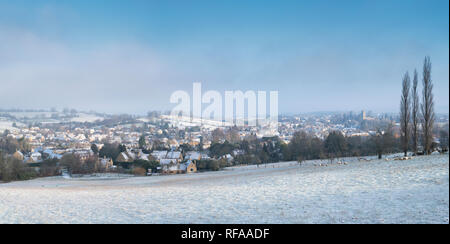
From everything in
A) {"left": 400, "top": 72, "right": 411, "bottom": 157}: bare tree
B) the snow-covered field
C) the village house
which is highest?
{"left": 400, "top": 72, "right": 411, "bottom": 157}: bare tree

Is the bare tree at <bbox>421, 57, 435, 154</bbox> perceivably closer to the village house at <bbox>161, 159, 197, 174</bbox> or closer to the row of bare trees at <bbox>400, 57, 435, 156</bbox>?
the row of bare trees at <bbox>400, 57, 435, 156</bbox>

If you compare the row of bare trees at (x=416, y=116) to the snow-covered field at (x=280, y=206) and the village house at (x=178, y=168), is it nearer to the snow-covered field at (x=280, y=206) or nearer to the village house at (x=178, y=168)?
the snow-covered field at (x=280, y=206)

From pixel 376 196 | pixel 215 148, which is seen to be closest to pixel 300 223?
pixel 376 196

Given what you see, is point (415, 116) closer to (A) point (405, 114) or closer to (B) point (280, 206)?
(A) point (405, 114)

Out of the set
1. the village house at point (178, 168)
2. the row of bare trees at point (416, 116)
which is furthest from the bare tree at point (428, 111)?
the village house at point (178, 168)

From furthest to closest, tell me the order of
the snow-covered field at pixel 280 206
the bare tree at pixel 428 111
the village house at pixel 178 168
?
1. the village house at pixel 178 168
2. the bare tree at pixel 428 111
3. the snow-covered field at pixel 280 206

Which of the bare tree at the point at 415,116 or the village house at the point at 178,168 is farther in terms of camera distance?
the village house at the point at 178,168

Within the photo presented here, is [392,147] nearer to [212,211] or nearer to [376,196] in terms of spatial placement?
[376,196]

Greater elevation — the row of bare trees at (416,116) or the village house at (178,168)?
the row of bare trees at (416,116)

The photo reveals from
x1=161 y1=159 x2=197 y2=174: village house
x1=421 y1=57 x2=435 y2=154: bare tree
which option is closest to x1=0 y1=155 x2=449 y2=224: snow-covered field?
x1=421 y1=57 x2=435 y2=154: bare tree

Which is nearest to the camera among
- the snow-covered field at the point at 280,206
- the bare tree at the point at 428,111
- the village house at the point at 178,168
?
the snow-covered field at the point at 280,206

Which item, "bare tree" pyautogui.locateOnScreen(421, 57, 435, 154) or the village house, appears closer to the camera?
"bare tree" pyautogui.locateOnScreen(421, 57, 435, 154)

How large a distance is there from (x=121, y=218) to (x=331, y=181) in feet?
32.2

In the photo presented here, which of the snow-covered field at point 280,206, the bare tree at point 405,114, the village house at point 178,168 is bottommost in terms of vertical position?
the village house at point 178,168
